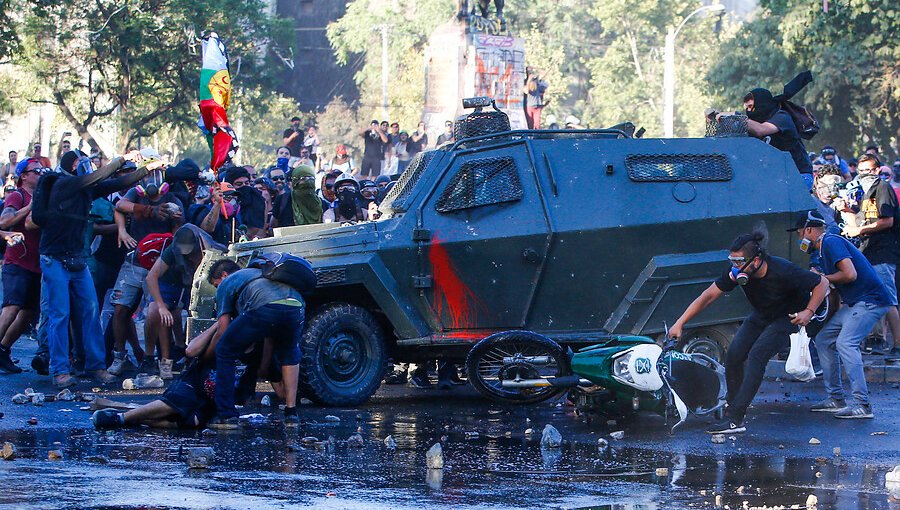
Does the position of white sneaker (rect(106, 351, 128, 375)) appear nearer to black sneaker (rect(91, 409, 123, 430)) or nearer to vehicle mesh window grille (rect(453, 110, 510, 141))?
black sneaker (rect(91, 409, 123, 430))

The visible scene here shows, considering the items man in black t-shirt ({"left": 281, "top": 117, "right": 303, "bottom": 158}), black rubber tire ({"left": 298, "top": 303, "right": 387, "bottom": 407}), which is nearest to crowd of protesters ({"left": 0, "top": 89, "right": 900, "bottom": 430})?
black rubber tire ({"left": 298, "top": 303, "right": 387, "bottom": 407})

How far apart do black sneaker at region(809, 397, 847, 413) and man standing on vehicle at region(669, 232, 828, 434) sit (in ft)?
5.09

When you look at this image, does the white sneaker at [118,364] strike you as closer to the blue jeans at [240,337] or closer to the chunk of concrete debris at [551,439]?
the blue jeans at [240,337]

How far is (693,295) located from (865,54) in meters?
27.8

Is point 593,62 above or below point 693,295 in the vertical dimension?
above

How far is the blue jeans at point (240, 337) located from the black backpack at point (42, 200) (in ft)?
10.7

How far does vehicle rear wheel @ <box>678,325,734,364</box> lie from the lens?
12.5 m

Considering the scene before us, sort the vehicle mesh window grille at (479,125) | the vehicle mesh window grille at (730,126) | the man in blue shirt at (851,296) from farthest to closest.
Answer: the vehicle mesh window grille at (730,126), the vehicle mesh window grille at (479,125), the man in blue shirt at (851,296)

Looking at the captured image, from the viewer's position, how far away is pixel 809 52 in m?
39.9

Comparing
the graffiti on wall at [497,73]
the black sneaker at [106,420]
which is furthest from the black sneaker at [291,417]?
the graffiti on wall at [497,73]

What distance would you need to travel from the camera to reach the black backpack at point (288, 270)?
34.6ft

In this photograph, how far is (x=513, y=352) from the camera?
1168 centimetres

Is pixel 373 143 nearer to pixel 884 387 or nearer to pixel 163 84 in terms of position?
pixel 163 84

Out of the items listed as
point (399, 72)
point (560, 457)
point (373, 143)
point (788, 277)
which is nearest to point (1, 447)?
point (560, 457)
